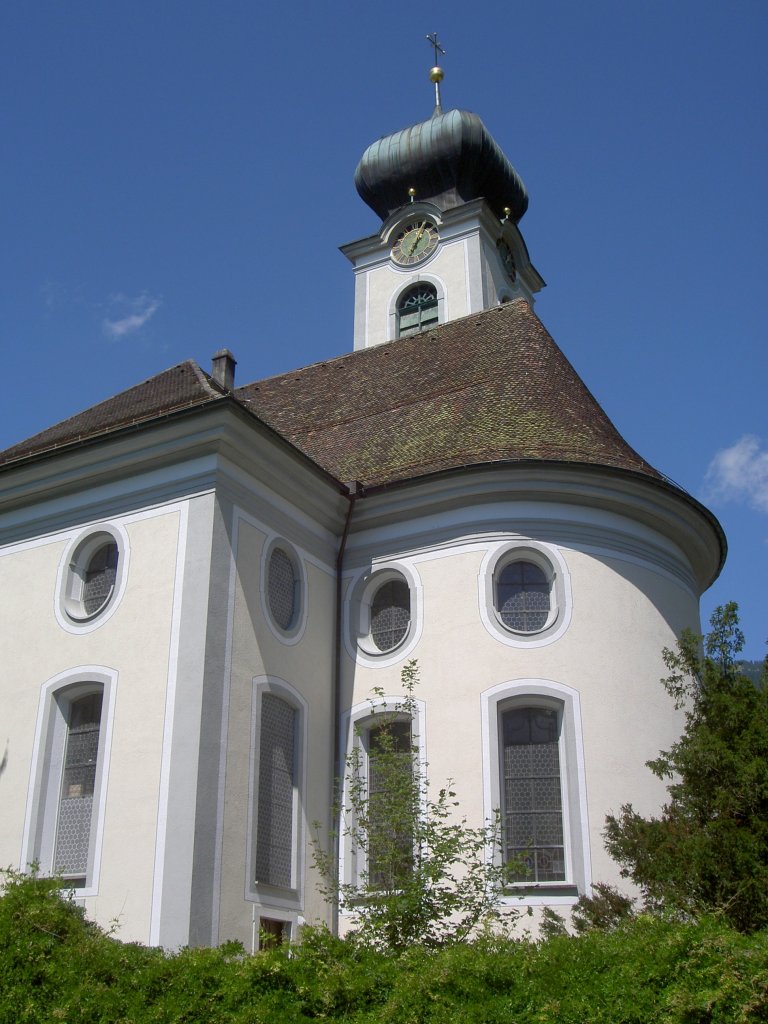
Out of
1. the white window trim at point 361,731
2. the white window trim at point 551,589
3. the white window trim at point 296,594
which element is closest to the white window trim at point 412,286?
the white window trim at point 551,589

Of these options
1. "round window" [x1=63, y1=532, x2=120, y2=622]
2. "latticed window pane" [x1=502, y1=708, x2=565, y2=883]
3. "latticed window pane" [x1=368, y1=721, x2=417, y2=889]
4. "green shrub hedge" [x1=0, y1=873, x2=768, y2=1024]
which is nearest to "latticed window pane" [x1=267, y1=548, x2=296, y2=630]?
"round window" [x1=63, y1=532, x2=120, y2=622]

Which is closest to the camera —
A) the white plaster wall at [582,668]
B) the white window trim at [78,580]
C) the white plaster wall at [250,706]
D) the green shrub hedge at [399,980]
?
the green shrub hedge at [399,980]

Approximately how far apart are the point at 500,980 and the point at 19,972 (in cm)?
434

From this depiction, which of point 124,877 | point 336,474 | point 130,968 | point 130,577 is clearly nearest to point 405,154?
point 336,474

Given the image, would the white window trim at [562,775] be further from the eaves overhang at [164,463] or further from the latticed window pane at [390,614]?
the eaves overhang at [164,463]

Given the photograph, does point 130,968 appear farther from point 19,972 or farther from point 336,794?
point 336,794

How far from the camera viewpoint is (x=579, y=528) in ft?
54.3

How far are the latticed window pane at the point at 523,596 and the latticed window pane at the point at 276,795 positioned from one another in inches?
130

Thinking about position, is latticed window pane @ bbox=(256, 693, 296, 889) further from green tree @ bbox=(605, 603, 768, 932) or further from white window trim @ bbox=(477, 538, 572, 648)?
green tree @ bbox=(605, 603, 768, 932)

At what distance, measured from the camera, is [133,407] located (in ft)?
55.1

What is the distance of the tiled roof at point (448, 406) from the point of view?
1728 cm

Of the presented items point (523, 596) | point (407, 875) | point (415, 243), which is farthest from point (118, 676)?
point (415, 243)

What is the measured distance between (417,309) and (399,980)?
23.0 m

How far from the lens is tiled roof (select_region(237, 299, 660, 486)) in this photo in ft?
56.7
